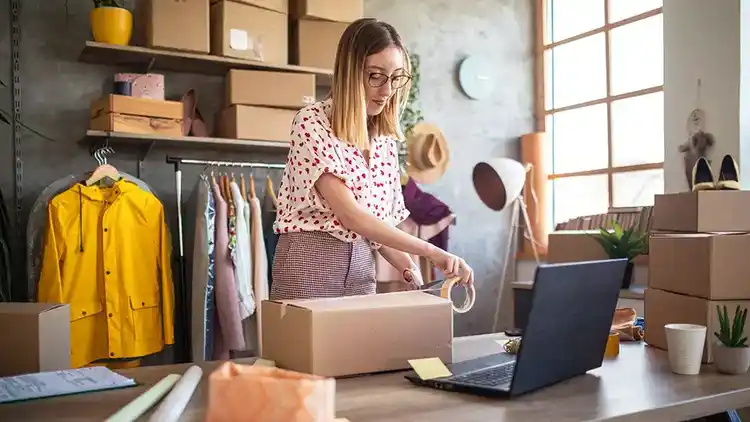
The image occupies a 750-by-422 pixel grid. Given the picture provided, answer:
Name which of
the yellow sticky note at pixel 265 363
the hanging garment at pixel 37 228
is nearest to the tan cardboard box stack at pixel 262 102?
the hanging garment at pixel 37 228

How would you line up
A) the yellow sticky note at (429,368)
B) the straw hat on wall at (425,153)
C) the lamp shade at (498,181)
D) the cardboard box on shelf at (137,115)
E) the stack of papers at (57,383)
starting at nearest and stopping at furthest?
the stack of papers at (57,383) → the yellow sticky note at (429,368) → the cardboard box on shelf at (137,115) → the lamp shade at (498,181) → the straw hat on wall at (425,153)

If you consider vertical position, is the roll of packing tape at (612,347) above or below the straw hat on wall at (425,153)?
below

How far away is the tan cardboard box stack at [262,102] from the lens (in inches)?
129

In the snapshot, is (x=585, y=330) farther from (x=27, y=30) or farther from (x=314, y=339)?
(x=27, y=30)

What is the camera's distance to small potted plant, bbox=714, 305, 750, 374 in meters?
1.35

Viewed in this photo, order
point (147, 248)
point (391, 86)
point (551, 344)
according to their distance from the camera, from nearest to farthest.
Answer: point (551, 344) < point (391, 86) < point (147, 248)

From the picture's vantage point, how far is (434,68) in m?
4.27

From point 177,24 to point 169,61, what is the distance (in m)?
0.23

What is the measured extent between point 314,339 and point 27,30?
2.65 metres

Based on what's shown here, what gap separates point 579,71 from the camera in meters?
4.30

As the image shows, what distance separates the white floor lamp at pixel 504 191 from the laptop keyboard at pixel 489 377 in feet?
8.57

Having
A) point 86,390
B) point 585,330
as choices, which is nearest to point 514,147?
point 585,330

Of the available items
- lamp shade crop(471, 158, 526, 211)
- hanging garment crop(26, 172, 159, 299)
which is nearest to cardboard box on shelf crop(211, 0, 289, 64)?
hanging garment crop(26, 172, 159, 299)

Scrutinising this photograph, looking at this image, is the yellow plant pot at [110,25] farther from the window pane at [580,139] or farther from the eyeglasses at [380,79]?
the window pane at [580,139]
